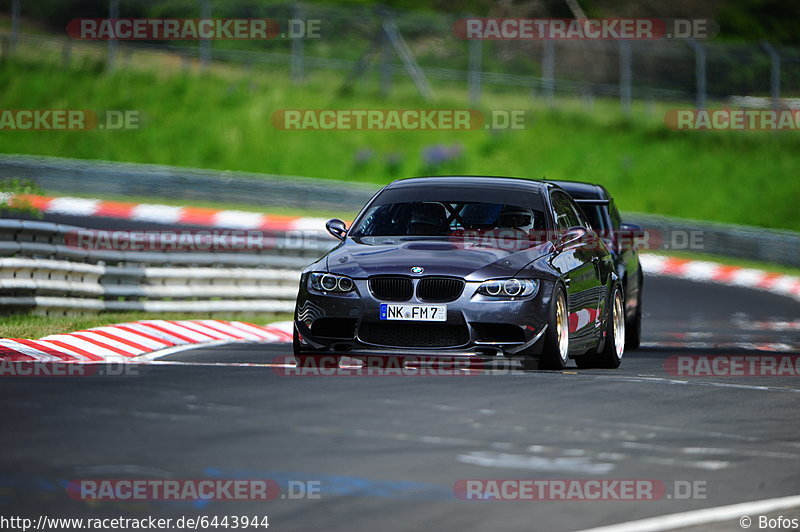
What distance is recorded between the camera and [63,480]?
21.6 feet

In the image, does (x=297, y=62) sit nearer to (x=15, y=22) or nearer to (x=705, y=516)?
(x=15, y=22)

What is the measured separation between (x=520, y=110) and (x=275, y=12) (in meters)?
6.83

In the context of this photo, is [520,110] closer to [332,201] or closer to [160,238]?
[332,201]

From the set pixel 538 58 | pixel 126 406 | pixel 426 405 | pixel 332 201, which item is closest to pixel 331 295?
pixel 426 405

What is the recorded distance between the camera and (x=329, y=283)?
11.0 meters

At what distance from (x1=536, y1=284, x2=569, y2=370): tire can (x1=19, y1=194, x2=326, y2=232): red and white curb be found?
18.3 meters

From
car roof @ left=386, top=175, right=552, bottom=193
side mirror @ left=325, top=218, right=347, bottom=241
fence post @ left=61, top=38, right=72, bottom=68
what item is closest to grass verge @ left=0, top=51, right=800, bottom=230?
fence post @ left=61, top=38, right=72, bottom=68

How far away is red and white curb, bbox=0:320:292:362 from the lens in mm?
11929

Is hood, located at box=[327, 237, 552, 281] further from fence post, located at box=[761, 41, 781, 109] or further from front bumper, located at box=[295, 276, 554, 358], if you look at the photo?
fence post, located at box=[761, 41, 781, 109]

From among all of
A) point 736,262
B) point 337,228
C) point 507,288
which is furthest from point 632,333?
point 736,262

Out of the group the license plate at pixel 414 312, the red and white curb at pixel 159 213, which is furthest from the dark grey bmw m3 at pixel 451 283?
the red and white curb at pixel 159 213

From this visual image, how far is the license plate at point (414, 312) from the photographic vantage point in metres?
10.7

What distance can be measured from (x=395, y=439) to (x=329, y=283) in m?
3.16

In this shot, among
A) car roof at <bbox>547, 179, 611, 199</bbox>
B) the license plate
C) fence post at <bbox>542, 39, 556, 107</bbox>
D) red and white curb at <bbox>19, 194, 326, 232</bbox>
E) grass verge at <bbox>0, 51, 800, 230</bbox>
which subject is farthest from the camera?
grass verge at <bbox>0, 51, 800, 230</bbox>
